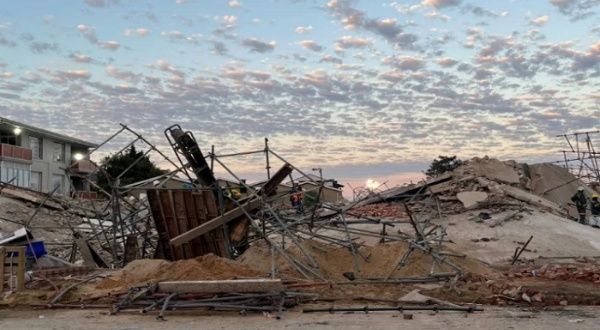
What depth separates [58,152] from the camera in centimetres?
5259

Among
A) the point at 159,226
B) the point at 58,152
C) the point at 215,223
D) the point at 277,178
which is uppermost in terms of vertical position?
the point at 58,152

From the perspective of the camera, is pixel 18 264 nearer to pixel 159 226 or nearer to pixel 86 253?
pixel 159 226

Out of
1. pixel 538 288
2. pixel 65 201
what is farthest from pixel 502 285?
pixel 65 201

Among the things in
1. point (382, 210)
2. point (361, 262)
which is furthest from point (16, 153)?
point (361, 262)

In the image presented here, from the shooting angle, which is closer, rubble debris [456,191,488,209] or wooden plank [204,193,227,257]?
wooden plank [204,193,227,257]

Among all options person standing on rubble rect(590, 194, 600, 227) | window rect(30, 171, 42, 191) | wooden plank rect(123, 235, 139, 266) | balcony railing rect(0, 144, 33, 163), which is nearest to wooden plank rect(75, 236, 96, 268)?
wooden plank rect(123, 235, 139, 266)

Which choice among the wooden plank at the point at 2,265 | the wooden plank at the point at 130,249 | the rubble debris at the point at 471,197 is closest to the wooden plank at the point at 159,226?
the wooden plank at the point at 130,249

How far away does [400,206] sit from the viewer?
29250 millimetres

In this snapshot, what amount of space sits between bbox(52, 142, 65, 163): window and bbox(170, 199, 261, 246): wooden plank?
140 feet

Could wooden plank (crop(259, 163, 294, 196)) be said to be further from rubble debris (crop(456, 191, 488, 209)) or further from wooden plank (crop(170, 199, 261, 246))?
rubble debris (crop(456, 191, 488, 209))

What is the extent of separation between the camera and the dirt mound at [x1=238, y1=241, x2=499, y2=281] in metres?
12.4

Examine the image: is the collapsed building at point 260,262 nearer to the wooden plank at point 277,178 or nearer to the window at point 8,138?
the wooden plank at point 277,178

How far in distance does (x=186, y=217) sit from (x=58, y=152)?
4299cm

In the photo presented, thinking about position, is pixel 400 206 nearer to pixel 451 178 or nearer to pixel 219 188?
pixel 451 178
